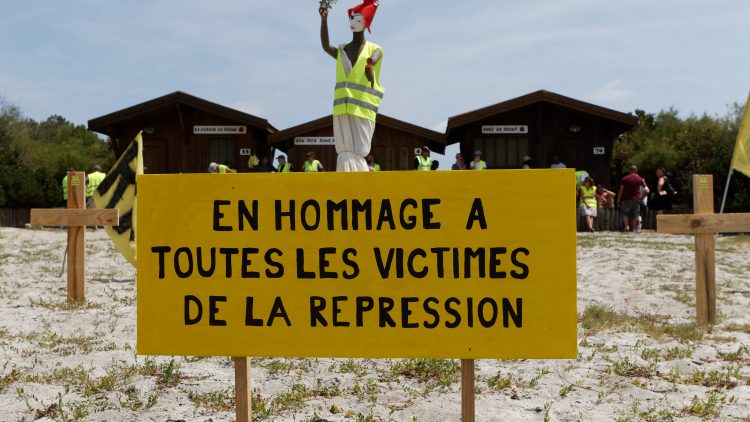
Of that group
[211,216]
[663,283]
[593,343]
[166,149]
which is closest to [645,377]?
[593,343]

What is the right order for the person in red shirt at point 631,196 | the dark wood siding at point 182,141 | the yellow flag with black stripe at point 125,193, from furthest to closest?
the dark wood siding at point 182,141 < the person in red shirt at point 631,196 < the yellow flag with black stripe at point 125,193

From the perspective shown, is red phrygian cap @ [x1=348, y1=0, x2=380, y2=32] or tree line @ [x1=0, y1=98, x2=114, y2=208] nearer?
red phrygian cap @ [x1=348, y1=0, x2=380, y2=32]

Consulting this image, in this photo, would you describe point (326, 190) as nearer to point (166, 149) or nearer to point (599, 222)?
point (599, 222)

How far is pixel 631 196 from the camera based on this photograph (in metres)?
18.2

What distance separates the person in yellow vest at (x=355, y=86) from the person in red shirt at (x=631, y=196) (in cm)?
1278

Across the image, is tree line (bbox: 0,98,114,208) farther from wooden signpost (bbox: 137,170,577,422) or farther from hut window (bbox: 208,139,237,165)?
wooden signpost (bbox: 137,170,577,422)

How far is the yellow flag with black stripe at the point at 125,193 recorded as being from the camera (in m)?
7.60

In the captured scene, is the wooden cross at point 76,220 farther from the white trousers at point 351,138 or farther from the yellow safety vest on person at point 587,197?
→ the yellow safety vest on person at point 587,197

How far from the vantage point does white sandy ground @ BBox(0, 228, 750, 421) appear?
3.91 meters

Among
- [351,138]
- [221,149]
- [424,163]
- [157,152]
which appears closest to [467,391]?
[351,138]

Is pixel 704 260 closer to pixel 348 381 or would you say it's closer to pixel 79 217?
pixel 348 381

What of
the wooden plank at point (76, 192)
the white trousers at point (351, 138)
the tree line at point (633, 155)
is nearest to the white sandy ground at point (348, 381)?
the wooden plank at point (76, 192)

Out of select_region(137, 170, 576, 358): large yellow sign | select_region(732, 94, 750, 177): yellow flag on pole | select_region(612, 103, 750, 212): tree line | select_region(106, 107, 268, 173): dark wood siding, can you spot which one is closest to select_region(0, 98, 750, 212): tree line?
select_region(612, 103, 750, 212): tree line

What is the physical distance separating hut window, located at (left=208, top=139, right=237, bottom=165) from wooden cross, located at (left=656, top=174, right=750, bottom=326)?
1993cm
